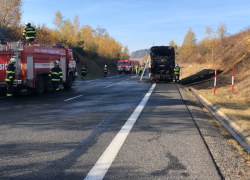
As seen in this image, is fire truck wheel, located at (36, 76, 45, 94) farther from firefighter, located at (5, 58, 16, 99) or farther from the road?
the road

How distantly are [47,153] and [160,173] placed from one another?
6.46 ft

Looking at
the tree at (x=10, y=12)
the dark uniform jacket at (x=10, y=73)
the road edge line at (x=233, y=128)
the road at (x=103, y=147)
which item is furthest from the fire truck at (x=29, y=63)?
the tree at (x=10, y=12)

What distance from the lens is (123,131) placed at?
595 centimetres

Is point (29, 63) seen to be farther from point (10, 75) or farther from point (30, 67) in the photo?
point (10, 75)

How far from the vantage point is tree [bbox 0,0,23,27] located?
102ft

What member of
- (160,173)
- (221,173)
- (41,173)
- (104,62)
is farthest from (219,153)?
(104,62)

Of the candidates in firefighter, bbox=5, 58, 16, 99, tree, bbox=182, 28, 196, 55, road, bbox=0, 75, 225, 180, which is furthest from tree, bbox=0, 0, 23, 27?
tree, bbox=182, 28, 196, 55

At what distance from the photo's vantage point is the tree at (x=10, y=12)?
31141mm

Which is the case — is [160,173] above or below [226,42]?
below

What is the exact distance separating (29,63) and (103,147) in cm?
929

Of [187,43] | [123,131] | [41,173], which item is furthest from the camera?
[187,43]

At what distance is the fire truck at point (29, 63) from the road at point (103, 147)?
462 cm

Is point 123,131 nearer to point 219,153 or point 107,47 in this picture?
point 219,153

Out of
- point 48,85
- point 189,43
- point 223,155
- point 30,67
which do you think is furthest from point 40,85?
point 189,43
